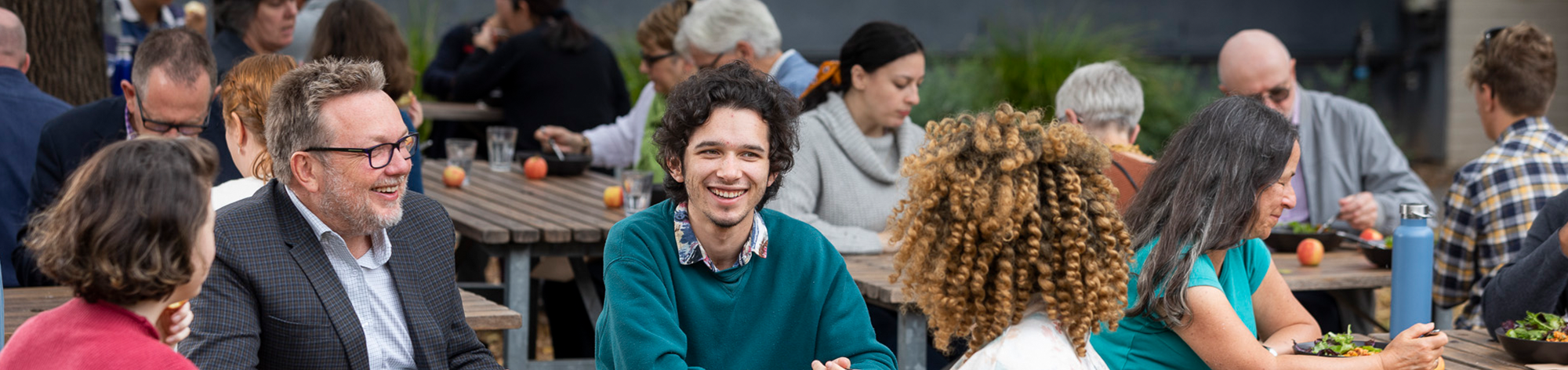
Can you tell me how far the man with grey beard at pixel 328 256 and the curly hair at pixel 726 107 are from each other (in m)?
0.47

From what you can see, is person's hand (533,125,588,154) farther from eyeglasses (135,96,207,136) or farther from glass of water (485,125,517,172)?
eyeglasses (135,96,207,136)

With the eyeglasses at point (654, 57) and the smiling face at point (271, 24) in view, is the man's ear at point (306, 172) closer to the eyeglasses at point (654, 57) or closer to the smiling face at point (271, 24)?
the eyeglasses at point (654, 57)

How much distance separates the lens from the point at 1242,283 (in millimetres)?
2787

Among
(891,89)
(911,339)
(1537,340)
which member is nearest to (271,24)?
(891,89)

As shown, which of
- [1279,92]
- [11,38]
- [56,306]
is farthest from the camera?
[1279,92]

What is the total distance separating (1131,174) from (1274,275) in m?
0.98

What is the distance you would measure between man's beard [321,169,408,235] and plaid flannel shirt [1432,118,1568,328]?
3065 millimetres

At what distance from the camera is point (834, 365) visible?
2.28m

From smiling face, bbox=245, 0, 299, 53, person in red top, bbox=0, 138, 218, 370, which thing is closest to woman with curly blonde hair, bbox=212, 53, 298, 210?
person in red top, bbox=0, 138, 218, 370

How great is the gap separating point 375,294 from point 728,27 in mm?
2941

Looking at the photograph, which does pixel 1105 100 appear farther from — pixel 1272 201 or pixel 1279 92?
pixel 1272 201

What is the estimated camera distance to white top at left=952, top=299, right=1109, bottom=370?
6.99ft

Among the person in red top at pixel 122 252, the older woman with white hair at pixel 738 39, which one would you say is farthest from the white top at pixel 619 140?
the person in red top at pixel 122 252

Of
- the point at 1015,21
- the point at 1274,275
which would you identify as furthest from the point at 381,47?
the point at 1015,21
